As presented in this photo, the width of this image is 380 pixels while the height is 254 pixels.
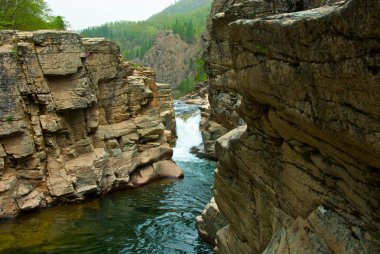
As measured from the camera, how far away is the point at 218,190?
13984 mm

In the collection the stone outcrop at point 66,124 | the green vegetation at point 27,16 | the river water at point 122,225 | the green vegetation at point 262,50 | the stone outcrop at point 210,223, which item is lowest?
the river water at point 122,225

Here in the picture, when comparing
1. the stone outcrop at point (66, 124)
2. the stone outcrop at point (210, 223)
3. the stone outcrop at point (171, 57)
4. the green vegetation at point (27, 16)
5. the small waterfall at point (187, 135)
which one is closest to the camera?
the stone outcrop at point (210, 223)

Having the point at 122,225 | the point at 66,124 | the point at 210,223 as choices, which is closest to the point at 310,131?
the point at 210,223

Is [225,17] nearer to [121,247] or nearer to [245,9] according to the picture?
[245,9]

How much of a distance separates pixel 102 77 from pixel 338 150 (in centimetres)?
2454

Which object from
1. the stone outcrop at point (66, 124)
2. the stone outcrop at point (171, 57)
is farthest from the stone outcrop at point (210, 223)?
the stone outcrop at point (171, 57)

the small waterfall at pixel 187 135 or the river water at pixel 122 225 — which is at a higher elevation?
the river water at pixel 122 225

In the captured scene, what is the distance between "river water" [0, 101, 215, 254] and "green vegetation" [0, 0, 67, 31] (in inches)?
748

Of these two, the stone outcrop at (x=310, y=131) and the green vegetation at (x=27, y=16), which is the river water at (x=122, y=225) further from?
the green vegetation at (x=27, y=16)

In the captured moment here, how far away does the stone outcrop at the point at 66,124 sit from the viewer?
78.1ft

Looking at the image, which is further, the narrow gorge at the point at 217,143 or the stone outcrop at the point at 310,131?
the narrow gorge at the point at 217,143

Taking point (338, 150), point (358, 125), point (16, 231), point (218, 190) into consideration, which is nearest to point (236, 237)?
point (218, 190)

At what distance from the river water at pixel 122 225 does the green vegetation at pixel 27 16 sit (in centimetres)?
1899

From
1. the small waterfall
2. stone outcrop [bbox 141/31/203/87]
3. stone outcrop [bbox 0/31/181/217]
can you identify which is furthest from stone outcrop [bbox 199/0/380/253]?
stone outcrop [bbox 141/31/203/87]
